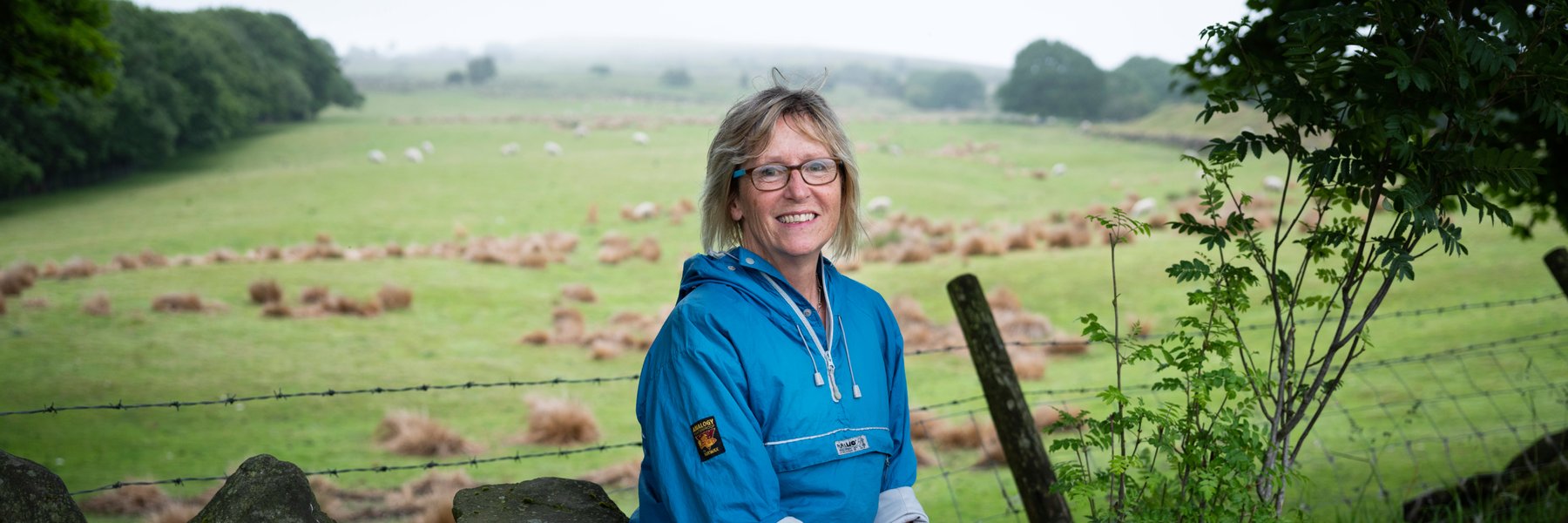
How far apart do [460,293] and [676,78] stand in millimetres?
40395

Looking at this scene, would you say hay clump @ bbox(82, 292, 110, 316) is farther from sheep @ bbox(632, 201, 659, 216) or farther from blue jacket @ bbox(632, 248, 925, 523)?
blue jacket @ bbox(632, 248, 925, 523)

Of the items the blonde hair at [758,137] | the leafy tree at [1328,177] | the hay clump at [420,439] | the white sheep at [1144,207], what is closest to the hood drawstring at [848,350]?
the blonde hair at [758,137]

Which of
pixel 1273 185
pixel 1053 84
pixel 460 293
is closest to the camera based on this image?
pixel 460 293

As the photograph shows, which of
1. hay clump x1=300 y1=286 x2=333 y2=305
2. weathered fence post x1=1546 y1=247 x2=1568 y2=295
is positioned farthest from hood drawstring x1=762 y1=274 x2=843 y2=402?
hay clump x1=300 y1=286 x2=333 y2=305

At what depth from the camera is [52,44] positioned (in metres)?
10.2

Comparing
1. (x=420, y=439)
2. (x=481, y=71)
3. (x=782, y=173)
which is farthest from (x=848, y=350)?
(x=481, y=71)

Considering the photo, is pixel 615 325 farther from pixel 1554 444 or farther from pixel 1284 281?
pixel 1284 281

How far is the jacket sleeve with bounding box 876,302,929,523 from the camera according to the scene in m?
2.58

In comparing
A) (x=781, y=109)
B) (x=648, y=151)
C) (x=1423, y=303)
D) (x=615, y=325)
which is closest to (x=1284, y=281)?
(x=781, y=109)

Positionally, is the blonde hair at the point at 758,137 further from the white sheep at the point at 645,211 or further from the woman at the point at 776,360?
the white sheep at the point at 645,211

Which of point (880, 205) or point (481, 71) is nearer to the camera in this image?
point (880, 205)

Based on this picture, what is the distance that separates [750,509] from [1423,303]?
19.2 m

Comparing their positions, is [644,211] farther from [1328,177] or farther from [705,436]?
[705,436]

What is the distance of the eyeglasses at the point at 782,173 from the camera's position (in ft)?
7.86
